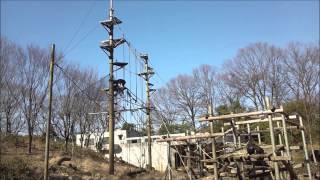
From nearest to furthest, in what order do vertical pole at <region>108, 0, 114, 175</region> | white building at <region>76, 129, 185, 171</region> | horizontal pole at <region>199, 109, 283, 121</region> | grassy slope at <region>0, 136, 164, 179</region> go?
horizontal pole at <region>199, 109, 283, 121</region> → grassy slope at <region>0, 136, 164, 179</region> → vertical pole at <region>108, 0, 114, 175</region> → white building at <region>76, 129, 185, 171</region>

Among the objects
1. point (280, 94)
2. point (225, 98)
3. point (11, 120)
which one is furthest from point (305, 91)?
point (11, 120)

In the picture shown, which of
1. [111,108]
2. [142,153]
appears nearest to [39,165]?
[111,108]

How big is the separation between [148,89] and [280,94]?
56.3ft

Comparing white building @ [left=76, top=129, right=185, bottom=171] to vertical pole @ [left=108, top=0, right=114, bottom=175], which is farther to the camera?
white building @ [left=76, top=129, right=185, bottom=171]

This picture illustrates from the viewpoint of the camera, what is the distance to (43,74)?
3091cm

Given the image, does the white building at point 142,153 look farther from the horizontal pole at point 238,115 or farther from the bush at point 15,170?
the horizontal pole at point 238,115

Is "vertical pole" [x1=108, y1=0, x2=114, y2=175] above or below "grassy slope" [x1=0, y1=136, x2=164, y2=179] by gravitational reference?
above

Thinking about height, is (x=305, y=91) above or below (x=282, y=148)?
above

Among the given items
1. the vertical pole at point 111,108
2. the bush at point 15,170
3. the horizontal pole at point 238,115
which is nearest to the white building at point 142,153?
the vertical pole at point 111,108

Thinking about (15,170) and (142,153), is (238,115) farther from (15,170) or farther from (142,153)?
(142,153)

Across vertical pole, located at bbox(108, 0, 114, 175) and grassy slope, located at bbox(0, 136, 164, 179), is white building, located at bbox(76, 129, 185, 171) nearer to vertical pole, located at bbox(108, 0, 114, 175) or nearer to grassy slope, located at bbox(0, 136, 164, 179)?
grassy slope, located at bbox(0, 136, 164, 179)

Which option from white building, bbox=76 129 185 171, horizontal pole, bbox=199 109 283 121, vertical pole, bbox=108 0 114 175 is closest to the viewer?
horizontal pole, bbox=199 109 283 121

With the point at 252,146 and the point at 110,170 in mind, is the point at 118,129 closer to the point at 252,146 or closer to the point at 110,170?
the point at 110,170

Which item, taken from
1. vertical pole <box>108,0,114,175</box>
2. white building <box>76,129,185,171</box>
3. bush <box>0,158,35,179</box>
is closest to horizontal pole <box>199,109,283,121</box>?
bush <box>0,158,35,179</box>
